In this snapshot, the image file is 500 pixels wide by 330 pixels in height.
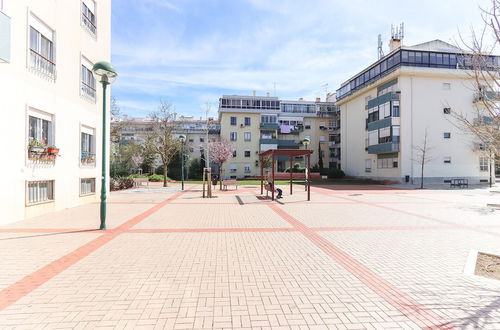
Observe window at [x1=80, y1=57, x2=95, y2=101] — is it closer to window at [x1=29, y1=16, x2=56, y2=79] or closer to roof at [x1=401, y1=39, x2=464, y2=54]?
window at [x1=29, y1=16, x2=56, y2=79]

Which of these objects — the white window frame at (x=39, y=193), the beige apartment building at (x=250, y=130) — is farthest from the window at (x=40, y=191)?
the beige apartment building at (x=250, y=130)

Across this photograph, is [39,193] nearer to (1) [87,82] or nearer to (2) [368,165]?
(1) [87,82]

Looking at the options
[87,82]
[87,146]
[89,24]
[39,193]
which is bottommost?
[39,193]

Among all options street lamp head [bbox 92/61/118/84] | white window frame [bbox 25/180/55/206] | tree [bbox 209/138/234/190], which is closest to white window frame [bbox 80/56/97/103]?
white window frame [bbox 25/180/55/206]

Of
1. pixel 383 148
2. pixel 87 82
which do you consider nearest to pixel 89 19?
pixel 87 82

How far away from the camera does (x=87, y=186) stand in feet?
49.0

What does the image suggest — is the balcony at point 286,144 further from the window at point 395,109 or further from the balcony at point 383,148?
the window at point 395,109

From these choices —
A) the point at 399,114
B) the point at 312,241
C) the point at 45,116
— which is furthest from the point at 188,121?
the point at 312,241

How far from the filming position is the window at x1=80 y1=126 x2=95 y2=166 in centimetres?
1427

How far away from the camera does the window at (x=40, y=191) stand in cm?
1035

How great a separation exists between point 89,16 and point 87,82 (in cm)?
357

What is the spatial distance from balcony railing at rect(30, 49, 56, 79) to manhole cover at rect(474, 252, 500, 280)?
14.3m

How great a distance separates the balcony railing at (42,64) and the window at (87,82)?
2309 millimetres

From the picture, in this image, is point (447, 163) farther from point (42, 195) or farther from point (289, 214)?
point (42, 195)
